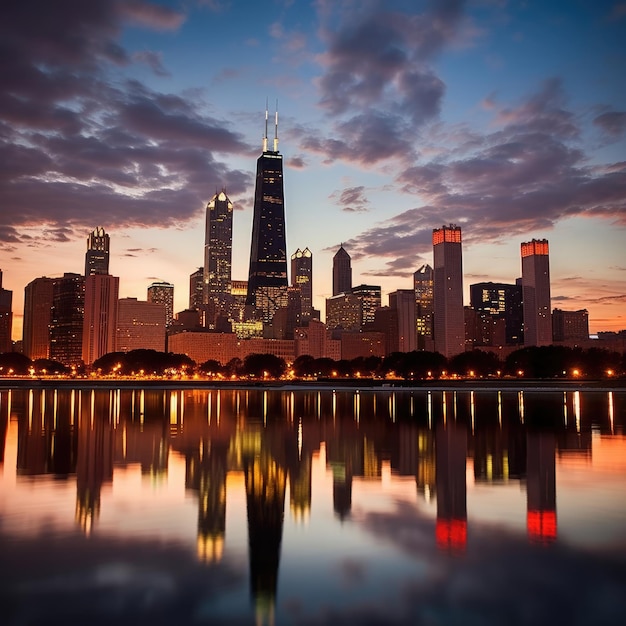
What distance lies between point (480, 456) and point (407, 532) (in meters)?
13.5

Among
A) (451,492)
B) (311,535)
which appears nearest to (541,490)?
(451,492)

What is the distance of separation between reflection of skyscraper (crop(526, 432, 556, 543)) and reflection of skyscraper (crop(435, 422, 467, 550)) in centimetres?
160

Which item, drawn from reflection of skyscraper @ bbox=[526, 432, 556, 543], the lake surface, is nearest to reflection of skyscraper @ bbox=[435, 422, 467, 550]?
the lake surface

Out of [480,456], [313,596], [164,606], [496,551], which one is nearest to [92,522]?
[164,606]

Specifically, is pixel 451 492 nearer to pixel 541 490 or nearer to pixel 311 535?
pixel 541 490

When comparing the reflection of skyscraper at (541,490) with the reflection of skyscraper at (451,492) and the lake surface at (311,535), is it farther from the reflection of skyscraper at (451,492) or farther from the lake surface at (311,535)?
the reflection of skyscraper at (451,492)

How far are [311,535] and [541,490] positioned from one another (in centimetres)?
859

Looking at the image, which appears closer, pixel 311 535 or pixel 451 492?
pixel 311 535

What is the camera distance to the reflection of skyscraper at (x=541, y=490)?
47.2ft

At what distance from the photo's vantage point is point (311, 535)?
13.9m

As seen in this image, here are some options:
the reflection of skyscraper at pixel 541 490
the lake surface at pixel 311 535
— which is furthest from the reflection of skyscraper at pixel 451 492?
the reflection of skyscraper at pixel 541 490

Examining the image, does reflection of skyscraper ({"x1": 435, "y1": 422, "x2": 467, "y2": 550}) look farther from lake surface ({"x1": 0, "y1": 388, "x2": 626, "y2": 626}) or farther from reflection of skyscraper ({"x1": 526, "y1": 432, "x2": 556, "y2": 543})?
reflection of skyscraper ({"x1": 526, "y1": 432, "x2": 556, "y2": 543})

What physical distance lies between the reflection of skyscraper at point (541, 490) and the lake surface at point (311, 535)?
84 mm

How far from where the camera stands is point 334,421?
154 feet
